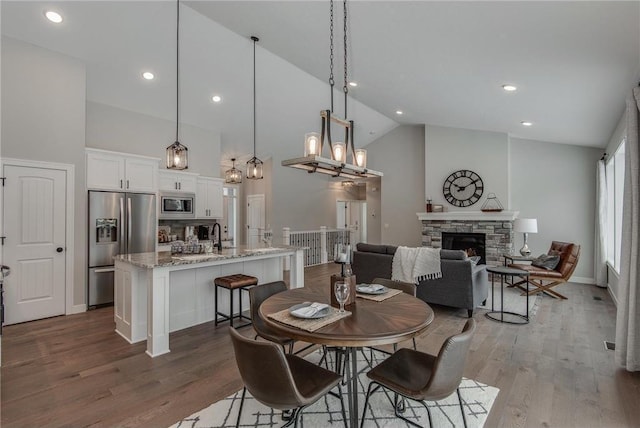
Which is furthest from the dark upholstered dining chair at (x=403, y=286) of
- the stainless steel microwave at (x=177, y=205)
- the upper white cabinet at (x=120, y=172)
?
the stainless steel microwave at (x=177, y=205)

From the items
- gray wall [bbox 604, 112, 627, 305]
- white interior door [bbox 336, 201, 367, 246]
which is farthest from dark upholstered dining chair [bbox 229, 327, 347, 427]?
white interior door [bbox 336, 201, 367, 246]

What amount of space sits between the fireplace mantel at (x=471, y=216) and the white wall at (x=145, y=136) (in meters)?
5.00

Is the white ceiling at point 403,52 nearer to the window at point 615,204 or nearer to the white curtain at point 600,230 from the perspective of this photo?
the window at point 615,204

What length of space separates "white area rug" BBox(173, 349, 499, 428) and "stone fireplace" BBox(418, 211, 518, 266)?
5019 millimetres

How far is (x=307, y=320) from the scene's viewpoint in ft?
6.09

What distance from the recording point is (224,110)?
636 centimetres

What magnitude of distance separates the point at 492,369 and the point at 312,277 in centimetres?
451

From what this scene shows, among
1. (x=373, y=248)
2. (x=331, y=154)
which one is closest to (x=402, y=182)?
(x=373, y=248)

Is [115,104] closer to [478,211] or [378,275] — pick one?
[378,275]

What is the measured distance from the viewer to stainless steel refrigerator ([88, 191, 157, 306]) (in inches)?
185

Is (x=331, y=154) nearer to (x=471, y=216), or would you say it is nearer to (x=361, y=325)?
(x=361, y=325)

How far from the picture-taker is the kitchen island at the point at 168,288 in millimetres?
3164

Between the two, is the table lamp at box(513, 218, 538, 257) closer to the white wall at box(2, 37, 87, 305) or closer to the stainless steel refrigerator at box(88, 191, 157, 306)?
the stainless steel refrigerator at box(88, 191, 157, 306)

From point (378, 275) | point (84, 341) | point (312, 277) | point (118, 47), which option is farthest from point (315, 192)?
point (84, 341)
